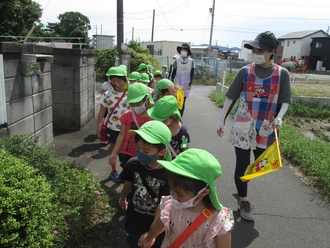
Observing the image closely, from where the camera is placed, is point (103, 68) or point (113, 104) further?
point (103, 68)

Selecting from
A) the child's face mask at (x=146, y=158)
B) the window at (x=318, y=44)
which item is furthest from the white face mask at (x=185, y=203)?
the window at (x=318, y=44)

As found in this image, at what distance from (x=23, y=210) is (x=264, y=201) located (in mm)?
3072

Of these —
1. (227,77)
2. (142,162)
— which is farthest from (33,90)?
(227,77)

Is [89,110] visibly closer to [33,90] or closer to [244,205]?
[33,90]

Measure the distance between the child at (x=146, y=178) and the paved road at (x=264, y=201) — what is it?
0.67 metres

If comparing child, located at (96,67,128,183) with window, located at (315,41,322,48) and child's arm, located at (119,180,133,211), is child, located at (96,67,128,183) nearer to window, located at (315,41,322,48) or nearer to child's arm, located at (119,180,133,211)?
child's arm, located at (119,180,133,211)

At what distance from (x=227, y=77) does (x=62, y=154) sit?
1601cm

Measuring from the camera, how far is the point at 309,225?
11.5 ft

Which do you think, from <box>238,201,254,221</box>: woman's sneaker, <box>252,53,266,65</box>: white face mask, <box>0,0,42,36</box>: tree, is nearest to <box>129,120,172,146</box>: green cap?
<box>252,53,266,65</box>: white face mask

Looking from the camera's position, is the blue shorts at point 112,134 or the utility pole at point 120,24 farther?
the utility pole at point 120,24

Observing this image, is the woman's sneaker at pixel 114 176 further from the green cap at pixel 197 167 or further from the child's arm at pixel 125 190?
the green cap at pixel 197 167

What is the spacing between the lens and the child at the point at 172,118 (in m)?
2.78

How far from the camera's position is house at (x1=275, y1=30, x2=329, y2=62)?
182ft

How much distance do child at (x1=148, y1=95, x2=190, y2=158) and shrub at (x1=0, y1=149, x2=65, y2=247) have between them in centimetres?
112
